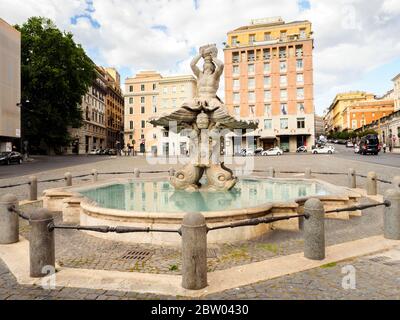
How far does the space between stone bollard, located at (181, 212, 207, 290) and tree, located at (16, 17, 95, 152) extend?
1636 inches

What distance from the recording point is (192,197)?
8.43 m

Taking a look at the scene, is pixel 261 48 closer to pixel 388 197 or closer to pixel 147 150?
pixel 147 150

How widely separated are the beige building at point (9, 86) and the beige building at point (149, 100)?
35.1 metres

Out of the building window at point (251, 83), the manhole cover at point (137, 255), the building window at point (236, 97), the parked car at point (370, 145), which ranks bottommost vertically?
the manhole cover at point (137, 255)

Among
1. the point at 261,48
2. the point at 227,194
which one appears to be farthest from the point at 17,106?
the point at 261,48

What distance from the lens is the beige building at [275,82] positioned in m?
57.6

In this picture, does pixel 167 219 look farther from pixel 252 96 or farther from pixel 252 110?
pixel 252 96

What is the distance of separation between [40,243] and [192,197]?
4.71 meters

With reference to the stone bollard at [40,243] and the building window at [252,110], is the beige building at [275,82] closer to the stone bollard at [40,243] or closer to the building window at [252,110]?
the building window at [252,110]

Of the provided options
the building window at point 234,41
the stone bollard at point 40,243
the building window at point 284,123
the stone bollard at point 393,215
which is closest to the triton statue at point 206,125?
the stone bollard at point 393,215

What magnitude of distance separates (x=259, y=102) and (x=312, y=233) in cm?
5728

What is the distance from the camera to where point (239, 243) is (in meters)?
5.64

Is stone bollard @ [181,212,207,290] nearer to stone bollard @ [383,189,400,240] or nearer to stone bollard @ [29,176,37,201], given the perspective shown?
stone bollard @ [383,189,400,240]

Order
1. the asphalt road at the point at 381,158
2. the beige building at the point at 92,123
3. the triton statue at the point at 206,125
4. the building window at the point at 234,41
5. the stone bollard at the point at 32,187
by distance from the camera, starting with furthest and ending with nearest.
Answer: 1. the beige building at the point at 92,123
2. the building window at the point at 234,41
3. the asphalt road at the point at 381,158
4. the stone bollard at the point at 32,187
5. the triton statue at the point at 206,125
